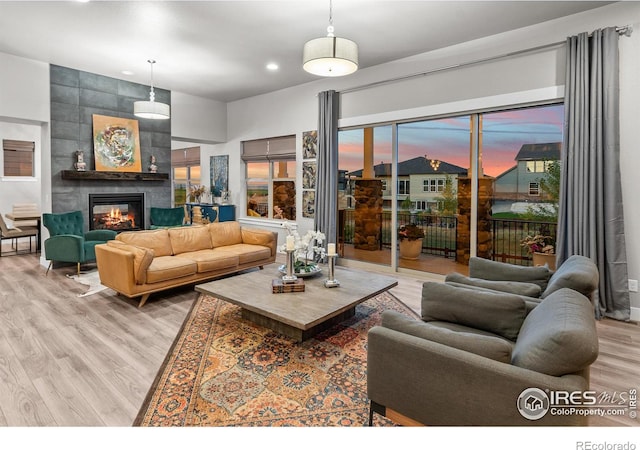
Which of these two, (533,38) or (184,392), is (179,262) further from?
(533,38)

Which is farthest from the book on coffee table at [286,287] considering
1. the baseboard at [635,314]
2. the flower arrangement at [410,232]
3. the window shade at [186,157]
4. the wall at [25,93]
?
the window shade at [186,157]

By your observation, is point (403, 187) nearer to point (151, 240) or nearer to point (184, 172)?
point (151, 240)

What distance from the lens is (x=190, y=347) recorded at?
3.00 metres

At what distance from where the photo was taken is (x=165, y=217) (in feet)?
22.7

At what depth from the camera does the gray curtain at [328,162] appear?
6.01 meters

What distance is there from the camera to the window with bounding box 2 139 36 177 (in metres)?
8.53

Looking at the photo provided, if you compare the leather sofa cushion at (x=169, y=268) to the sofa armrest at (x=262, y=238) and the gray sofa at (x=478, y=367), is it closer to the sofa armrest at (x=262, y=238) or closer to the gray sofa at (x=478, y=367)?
the sofa armrest at (x=262, y=238)

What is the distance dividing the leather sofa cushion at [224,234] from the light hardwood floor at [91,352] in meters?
0.92

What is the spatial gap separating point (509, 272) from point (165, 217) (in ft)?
19.6

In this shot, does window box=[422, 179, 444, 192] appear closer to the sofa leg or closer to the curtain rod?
the curtain rod

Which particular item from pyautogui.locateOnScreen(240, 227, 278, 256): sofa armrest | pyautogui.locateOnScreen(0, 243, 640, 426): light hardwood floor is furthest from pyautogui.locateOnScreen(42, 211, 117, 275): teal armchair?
pyautogui.locateOnScreen(240, 227, 278, 256): sofa armrest

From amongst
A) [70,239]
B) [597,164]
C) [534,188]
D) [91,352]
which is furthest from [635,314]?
[70,239]

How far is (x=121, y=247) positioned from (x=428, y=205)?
4.05 m
